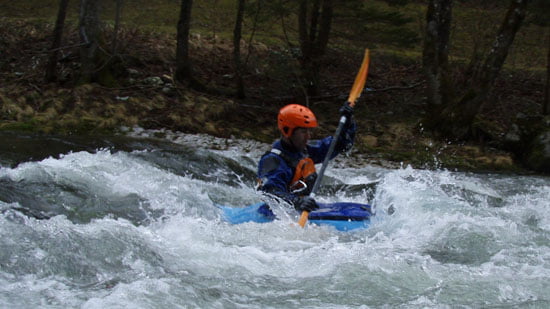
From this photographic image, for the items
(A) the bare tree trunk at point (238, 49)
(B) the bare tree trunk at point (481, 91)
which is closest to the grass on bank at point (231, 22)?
(A) the bare tree trunk at point (238, 49)

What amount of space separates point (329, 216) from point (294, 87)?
8893 mm

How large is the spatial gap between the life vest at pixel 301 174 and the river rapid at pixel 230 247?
1.55 ft

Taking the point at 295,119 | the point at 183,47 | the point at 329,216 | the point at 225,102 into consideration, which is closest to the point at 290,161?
the point at 295,119

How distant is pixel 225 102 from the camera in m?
13.9

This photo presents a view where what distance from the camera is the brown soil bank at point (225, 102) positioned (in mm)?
12055

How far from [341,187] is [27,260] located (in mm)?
5712

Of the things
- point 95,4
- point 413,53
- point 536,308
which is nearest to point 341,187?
point 536,308

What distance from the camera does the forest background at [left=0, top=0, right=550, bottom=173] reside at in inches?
483

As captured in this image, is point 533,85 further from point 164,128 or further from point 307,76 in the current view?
point 164,128

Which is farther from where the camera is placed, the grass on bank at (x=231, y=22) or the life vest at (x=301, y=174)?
the grass on bank at (x=231, y=22)

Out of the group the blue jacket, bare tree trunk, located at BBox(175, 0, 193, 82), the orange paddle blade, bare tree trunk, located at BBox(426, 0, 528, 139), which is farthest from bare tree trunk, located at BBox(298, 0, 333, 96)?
the blue jacket

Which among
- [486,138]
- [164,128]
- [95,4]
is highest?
[95,4]

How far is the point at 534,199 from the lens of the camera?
839 cm

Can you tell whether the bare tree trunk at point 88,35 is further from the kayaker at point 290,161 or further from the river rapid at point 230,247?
the kayaker at point 290,161
